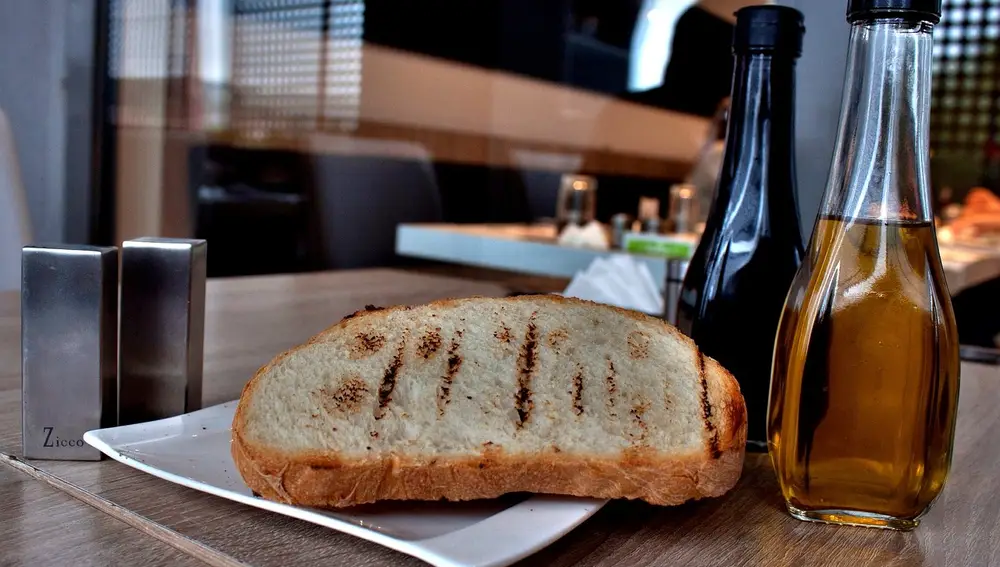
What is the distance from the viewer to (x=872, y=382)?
0.48 meters

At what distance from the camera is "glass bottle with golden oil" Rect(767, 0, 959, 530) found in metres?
0.48

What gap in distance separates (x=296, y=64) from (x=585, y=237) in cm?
149

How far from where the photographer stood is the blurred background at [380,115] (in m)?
2.84

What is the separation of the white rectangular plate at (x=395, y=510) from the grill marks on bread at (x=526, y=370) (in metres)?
0.05

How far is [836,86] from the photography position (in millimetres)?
958

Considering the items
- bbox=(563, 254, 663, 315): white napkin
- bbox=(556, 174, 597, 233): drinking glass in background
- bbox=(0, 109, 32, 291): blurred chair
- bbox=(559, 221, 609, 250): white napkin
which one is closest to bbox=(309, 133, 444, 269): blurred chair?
bbox=(556, 174, 597, 233): drinking glass in background

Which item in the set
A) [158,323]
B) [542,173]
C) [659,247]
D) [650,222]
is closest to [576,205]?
[650,222]

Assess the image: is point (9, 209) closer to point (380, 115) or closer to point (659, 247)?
point (659, 247)

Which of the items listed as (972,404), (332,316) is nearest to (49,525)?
(332,316)

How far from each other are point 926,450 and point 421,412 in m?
0.29

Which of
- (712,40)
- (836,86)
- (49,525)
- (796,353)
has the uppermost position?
(712,40)

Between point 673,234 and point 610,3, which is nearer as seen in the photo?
point 673,234

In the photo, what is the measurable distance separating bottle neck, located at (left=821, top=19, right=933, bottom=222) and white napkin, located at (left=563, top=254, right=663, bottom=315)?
0.68 m

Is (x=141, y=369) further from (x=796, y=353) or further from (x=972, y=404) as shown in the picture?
(x=972, y=404)
